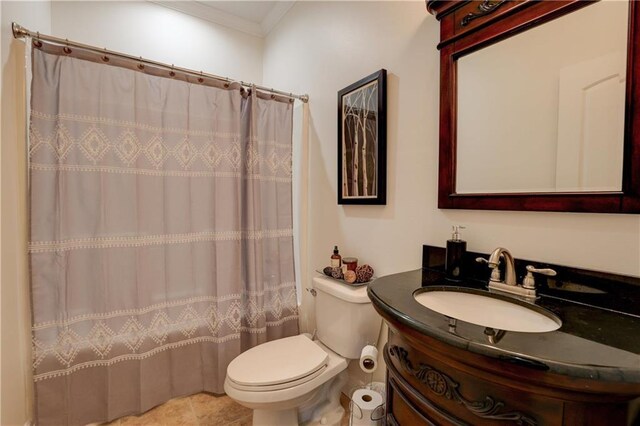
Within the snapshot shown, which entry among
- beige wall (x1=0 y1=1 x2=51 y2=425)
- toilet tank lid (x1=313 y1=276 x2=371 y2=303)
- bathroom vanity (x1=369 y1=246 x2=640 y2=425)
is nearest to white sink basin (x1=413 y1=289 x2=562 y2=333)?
bathroom vanity (x1=369 y1=246 x2=640 y2=425)

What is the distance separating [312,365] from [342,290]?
37cm

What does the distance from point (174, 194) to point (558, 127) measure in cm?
178

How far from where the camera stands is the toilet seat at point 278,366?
1.21 meters

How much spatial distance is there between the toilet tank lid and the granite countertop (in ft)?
1.67

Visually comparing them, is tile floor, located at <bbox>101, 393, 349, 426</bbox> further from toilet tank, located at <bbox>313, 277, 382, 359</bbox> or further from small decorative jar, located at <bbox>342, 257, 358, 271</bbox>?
small decorative jar, located at <bbox>342, 257, 358, 271</bbox>

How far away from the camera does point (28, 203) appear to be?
131cm

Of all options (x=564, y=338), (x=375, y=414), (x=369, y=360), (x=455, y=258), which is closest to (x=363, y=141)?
(x=455, y=258)

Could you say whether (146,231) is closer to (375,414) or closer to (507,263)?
(375,414)

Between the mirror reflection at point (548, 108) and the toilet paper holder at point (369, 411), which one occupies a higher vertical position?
the mirror reflection at point (548, 108)

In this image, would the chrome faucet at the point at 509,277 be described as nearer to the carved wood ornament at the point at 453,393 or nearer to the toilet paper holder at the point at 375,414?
the carved wood ornament at the point at 453,393

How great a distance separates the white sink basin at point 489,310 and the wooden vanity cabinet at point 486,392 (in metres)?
0.22

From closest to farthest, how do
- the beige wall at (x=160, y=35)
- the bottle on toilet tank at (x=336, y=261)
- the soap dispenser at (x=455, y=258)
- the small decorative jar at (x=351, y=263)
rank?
the soap dispenser at (x=455, y=258), the small decorative jar at (x=351, y=263), the bottle on toilet tank at (x=336, y=261), the beige wall at (x=160, y=35)

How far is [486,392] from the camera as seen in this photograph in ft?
1.89

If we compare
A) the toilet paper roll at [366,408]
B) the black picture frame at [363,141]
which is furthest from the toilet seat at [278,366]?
the black picture frame at [363,141]
